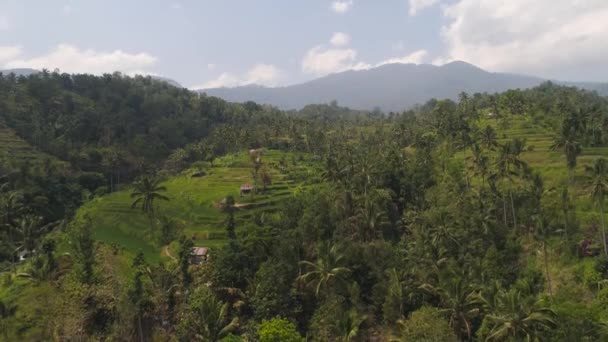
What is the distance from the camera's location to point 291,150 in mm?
130250

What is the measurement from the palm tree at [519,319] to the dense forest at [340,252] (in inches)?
5.7

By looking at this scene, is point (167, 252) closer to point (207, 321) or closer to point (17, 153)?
point (207, 321)

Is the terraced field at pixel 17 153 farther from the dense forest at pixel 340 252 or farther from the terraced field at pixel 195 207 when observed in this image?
the terraced field at pixel 195 207

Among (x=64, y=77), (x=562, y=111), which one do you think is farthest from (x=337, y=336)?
(x=64, y=77)

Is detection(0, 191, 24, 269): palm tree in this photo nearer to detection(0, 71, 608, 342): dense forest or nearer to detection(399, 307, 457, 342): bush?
detection(0, 71, 608, 342): dense forest

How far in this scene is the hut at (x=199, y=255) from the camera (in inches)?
2357

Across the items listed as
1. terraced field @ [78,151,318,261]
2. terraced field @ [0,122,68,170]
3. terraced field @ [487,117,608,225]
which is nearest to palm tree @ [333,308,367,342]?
terraced field @ [78,151,318,261]

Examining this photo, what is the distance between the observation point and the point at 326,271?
5072 cm

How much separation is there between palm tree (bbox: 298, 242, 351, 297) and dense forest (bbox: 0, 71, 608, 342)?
0.17 metres

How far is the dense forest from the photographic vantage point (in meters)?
44.2

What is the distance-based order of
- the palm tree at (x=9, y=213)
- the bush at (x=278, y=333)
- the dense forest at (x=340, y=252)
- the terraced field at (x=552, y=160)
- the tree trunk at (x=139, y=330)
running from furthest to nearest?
1. the palm tree at (x=9, y=213)
2. the terraced field at (x=552, y=160)
3. the tree trunk at (x=139, y=330)
4. the dense forest at (x=340, y=252)
5. the bush at (x=278, y=333)

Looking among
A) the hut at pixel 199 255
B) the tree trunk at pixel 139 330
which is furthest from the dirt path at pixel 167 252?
the tree trunk at pixel 139 330

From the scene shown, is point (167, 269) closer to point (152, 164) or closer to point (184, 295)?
point (184, 295)

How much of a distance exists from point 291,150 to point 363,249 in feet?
244
